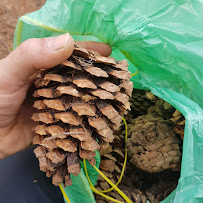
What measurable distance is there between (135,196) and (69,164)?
0.29 m

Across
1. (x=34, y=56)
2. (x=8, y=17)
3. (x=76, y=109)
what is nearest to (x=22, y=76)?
(x=34, y=56)

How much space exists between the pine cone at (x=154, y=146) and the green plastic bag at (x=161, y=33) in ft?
0.32

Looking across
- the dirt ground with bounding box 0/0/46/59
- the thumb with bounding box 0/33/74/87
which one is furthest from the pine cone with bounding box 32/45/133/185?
the dirt ground with bounding box 0/0/46/59

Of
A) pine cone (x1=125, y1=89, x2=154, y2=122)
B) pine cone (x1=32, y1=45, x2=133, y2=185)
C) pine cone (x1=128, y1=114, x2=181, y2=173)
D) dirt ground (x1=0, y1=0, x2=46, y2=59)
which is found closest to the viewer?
pine cone (x1=32, y1=45, x2=133, y2=185)

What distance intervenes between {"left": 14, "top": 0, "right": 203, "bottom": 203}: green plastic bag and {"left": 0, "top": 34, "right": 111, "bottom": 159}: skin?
2.7 inches

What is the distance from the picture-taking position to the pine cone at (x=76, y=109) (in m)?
0.39

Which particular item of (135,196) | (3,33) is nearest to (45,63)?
(135,196)

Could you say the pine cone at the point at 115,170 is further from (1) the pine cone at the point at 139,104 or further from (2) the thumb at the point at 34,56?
(2) the thumb at the point at 34,56

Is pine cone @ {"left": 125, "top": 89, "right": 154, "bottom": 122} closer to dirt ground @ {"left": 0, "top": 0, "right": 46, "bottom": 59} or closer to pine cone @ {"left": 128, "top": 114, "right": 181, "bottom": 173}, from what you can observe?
pine cone @ {"left": 128, "top": 114, "right": 181, "bottom": 173}

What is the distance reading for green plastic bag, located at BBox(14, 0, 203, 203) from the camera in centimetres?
47

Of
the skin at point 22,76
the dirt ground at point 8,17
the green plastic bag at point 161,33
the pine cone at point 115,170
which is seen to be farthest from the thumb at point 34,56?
the dirt ground at point 8,17

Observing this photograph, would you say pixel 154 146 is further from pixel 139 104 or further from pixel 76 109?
pixel 76 109

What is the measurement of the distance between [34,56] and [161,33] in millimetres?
313

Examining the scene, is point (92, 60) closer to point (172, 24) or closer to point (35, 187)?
point (172, 24)
